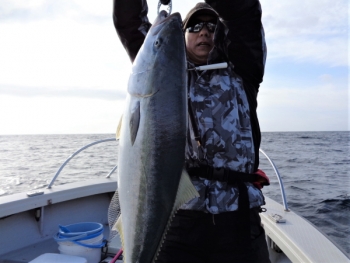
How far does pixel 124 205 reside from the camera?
2121mm

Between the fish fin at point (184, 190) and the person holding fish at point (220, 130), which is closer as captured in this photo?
the fish fin at point (184, 190)

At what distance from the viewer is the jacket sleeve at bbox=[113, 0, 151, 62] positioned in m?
2.66

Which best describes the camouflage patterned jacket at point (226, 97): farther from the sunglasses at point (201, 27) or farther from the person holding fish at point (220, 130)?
the sunglasses at point (201, 27)

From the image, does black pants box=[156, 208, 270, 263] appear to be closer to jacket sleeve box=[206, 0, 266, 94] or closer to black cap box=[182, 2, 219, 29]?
jacket sleeve box=[206, 0, 266, 94]

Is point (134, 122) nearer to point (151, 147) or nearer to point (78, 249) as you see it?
point (151, 147)

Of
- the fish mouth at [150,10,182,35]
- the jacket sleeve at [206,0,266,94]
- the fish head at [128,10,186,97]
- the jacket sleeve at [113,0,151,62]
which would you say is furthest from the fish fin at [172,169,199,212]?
the jacket sleeve at [113,0,151,62]

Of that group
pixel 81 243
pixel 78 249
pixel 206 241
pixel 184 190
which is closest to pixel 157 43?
pixel 184 190

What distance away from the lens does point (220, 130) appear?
2635mm

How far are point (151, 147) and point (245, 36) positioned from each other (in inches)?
46.8

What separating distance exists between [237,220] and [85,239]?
2.92 m

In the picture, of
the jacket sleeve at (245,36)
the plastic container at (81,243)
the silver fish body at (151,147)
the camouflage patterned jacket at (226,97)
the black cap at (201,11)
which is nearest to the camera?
the silver fish body at (151,147)

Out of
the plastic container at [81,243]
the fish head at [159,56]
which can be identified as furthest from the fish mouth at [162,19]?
the plastic container at [81,243]

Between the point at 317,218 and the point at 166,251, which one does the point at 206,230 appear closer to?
the point at 166,251

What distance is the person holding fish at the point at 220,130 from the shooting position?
2473mm
